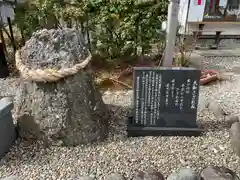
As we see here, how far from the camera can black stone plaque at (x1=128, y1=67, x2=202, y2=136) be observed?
7.28 ft

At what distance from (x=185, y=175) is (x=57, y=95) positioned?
3.88 ft

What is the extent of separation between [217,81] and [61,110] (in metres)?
2.60

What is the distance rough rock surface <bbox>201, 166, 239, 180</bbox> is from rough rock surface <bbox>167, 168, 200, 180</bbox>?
67 millimetres

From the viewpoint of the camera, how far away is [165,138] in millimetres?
2395

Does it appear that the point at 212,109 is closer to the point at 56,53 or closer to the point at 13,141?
the point at 56,53

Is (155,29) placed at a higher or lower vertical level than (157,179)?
higher

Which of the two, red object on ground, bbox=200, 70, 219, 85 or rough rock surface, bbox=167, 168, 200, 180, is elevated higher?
red object on ground, bbox=200, 70, 219, 85

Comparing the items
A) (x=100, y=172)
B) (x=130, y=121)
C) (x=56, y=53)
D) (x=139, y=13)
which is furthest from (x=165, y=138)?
(x=139, y=13)

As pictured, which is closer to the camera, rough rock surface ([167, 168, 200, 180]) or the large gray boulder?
rough rock surface ([167, 168, 200, 180])

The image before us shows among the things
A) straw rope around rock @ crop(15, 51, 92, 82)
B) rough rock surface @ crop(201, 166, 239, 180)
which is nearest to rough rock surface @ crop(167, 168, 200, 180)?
rough rock surface @ crop(201, 166, 239, 180)

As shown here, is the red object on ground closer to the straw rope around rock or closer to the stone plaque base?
the stone plaque base

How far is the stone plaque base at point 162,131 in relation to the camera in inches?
94.3

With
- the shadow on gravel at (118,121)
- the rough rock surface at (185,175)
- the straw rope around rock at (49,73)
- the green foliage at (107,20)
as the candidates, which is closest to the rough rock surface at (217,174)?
the rough rock surface at (185,175)

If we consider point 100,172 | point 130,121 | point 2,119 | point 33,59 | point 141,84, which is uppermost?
point 33,59
